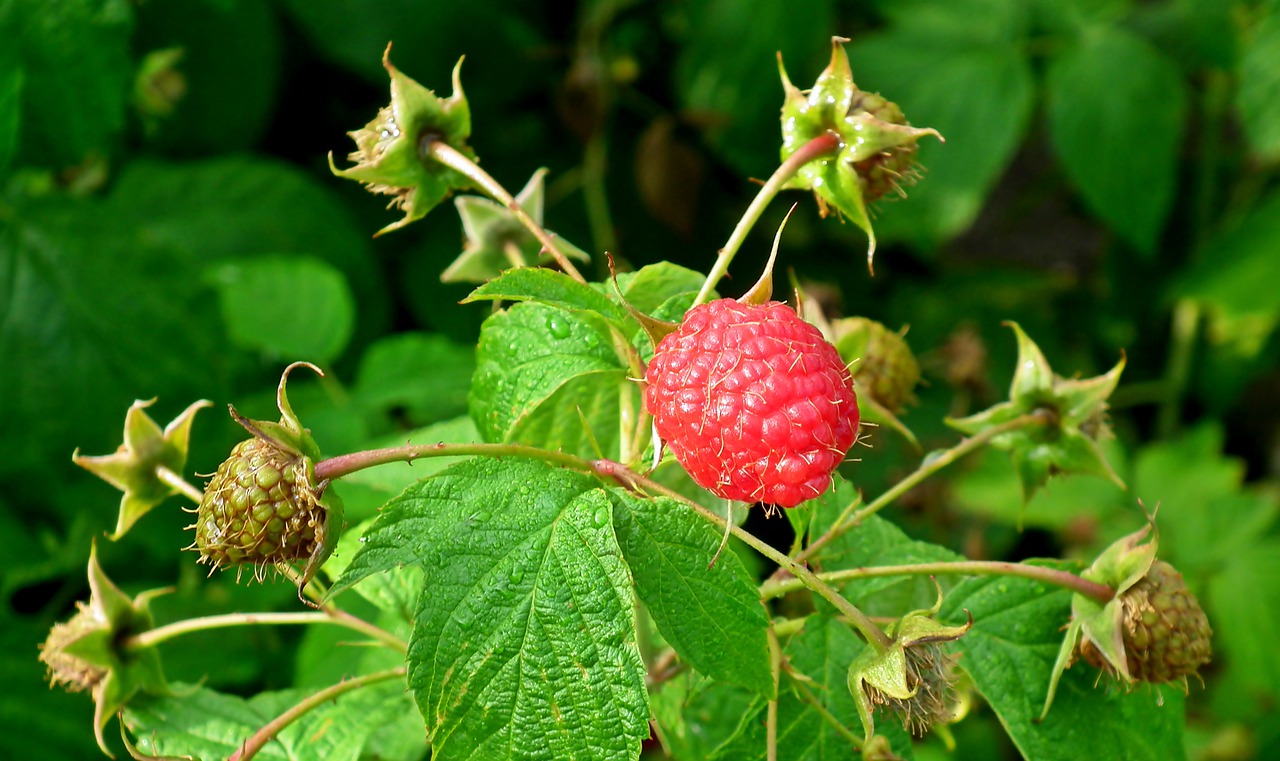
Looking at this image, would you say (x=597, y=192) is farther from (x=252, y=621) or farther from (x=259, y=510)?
(x=259, y=510)

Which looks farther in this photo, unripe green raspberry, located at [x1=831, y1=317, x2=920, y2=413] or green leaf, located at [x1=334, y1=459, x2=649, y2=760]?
unripe green raspberry, located at [x1=831, y1=317, x2=920, y2=413]

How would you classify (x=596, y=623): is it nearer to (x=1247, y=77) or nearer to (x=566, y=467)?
(x=566, y=467)

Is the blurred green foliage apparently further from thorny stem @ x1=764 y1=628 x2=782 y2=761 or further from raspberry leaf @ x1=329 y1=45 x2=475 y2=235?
thorny stem @ x1=764 y1=628 x2=782 y2=761

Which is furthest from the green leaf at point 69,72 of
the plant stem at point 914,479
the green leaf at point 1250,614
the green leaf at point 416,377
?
the green leaf at point 1250,614

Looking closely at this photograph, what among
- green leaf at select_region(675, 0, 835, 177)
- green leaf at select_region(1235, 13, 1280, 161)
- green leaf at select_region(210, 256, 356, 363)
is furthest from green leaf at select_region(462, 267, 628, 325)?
green leaf at select_region(1235, 13, 1280, 161)

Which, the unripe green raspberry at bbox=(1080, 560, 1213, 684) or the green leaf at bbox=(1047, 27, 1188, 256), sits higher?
the unripe green raspberry at bbox=(1080, 560, 1213, 684)

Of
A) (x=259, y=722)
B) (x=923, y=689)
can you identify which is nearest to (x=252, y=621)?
(x=259, y=722)

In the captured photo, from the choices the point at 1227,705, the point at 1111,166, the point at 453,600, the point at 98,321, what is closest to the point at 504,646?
the point at 453,600
